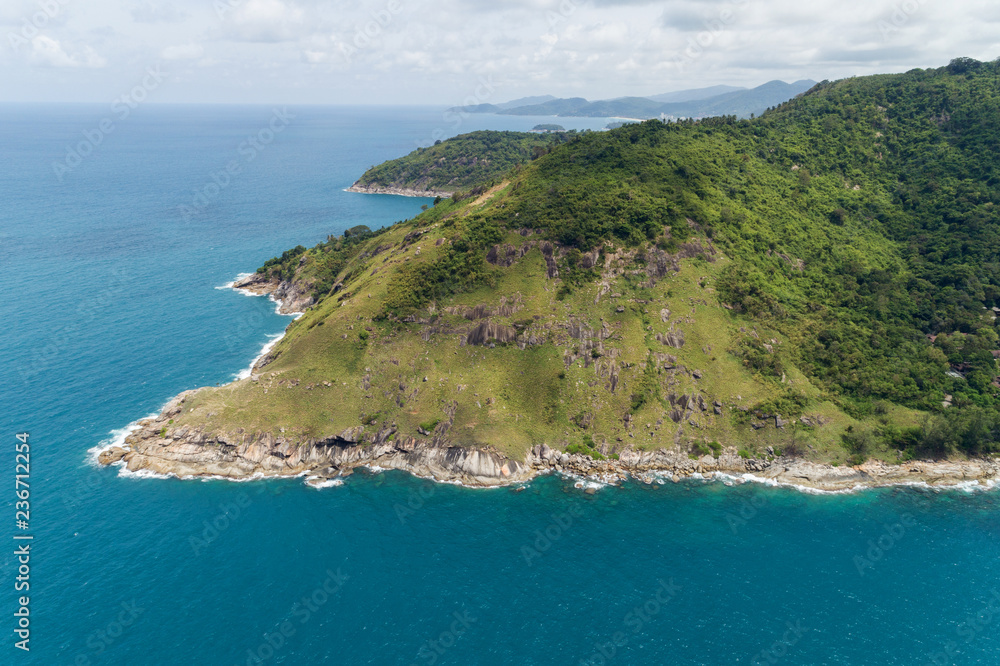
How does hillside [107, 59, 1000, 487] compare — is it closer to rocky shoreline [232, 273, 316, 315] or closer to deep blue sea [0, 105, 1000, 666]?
deep blue sea [0, 105, 1000, 666]

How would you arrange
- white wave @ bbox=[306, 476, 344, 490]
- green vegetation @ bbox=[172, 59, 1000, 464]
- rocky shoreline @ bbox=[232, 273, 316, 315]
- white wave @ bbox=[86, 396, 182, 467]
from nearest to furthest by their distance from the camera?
white wave @ bbox=[306, 476, 344, 490]
white wave @ bbox=[86, 396, 182, 467]
green vegetation @ bbox=[172, 59, 1000, 464]
rocky shoreline @ bbox=[232, 273, 316, 315]

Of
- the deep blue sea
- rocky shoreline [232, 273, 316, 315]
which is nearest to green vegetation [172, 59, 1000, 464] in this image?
the deep blue sea

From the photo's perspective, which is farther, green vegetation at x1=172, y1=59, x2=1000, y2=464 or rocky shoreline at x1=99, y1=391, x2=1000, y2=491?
green vegetation at x1=172, y1=59, x2=1000, y2=464

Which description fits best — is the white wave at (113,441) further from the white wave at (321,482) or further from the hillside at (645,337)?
the white wave at (321,482)

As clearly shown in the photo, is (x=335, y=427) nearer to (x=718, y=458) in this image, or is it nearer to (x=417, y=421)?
(x=417, y=421)

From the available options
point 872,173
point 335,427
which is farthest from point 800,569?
point 872,173

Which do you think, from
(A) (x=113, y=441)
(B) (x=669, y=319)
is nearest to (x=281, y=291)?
(A) (x=113, y=441)
